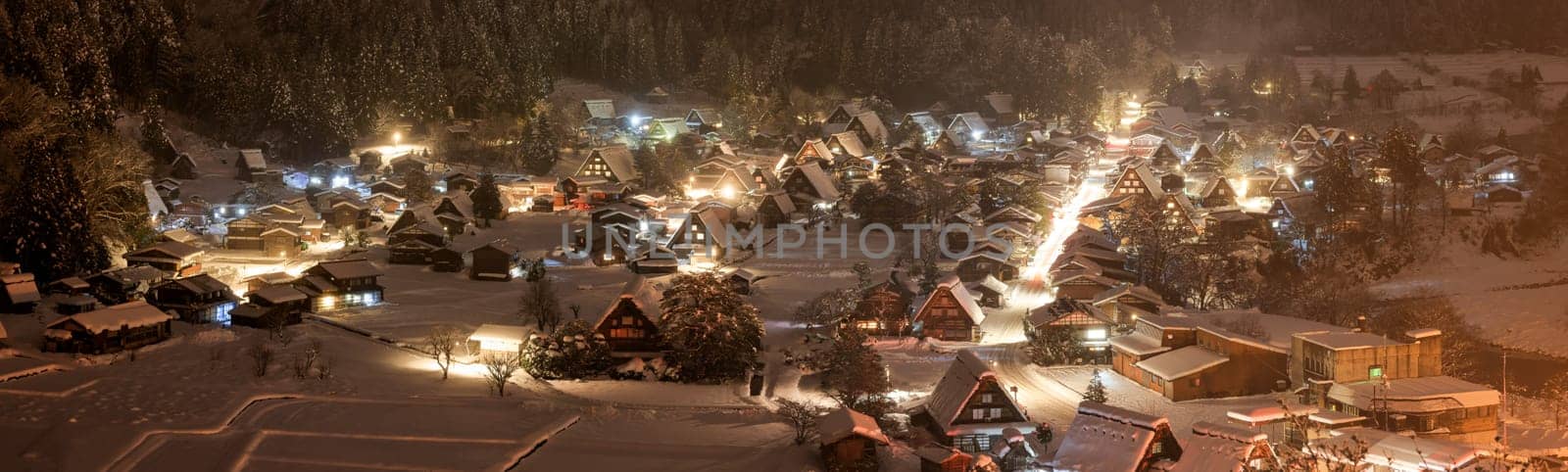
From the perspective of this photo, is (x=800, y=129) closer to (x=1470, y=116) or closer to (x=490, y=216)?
(x=490, y=216)

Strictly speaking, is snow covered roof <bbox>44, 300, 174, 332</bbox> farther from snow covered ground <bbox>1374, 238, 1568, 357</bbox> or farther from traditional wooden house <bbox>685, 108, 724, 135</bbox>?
traditional wooden house <bbox>685, 108, 724, 135</bbox>

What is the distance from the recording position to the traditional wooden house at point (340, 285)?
25.1m

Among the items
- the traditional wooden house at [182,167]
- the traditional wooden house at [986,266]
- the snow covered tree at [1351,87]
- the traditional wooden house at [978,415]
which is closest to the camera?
the traditional wooden house at [978,415]

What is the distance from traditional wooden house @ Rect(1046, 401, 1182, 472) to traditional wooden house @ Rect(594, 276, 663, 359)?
7915mm

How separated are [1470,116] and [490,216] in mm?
38247

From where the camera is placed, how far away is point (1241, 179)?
128 ft

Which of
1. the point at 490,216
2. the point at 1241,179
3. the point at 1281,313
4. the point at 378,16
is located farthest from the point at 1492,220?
the point at 378,16

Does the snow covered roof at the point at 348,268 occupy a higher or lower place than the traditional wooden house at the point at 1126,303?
higher

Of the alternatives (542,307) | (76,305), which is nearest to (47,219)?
(76,305)

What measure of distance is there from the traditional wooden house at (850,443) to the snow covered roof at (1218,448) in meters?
3.90

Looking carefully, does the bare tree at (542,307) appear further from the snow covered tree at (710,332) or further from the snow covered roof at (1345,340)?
the snow covered roof at (1345,340)

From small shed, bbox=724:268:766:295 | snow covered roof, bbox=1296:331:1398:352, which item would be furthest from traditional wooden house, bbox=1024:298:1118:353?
small shed, bbox=724:268:766:295

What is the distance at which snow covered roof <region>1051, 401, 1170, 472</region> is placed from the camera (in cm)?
1661

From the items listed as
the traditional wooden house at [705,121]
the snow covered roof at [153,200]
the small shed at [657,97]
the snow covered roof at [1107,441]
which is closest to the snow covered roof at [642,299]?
the snow covered roof at [1107,441]
